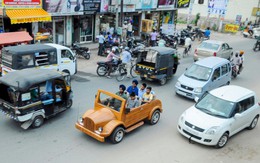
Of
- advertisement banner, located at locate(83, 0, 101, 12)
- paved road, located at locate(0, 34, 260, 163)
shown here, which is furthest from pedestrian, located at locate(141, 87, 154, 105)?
advertisement banner, located at locate(83, 0, 101, 12)

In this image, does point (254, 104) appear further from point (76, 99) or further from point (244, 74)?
point (244, 74)

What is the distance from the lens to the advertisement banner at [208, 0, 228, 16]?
35.5 m

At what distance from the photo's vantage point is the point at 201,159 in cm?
909

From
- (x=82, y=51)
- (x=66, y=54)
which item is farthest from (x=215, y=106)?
(x=82, y=51)

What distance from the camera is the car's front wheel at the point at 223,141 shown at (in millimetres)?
9622

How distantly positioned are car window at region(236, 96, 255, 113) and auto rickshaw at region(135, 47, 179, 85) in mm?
5522

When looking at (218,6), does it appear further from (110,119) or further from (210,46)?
(110,119)

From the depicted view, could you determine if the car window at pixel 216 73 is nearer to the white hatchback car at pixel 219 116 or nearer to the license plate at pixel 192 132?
the white hatchback car at pixel 219 116

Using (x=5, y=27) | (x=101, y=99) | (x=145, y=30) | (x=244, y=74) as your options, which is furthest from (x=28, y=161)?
(x=145, y=30)

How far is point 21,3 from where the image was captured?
18.0m

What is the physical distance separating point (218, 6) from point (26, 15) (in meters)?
25.4

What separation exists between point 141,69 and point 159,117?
4.75 meters

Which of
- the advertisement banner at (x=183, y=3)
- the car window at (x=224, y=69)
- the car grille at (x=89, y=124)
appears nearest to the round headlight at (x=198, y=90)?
the car window at (x=224, y=69)

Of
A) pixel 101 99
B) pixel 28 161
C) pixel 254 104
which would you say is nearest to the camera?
pixel 28 161
